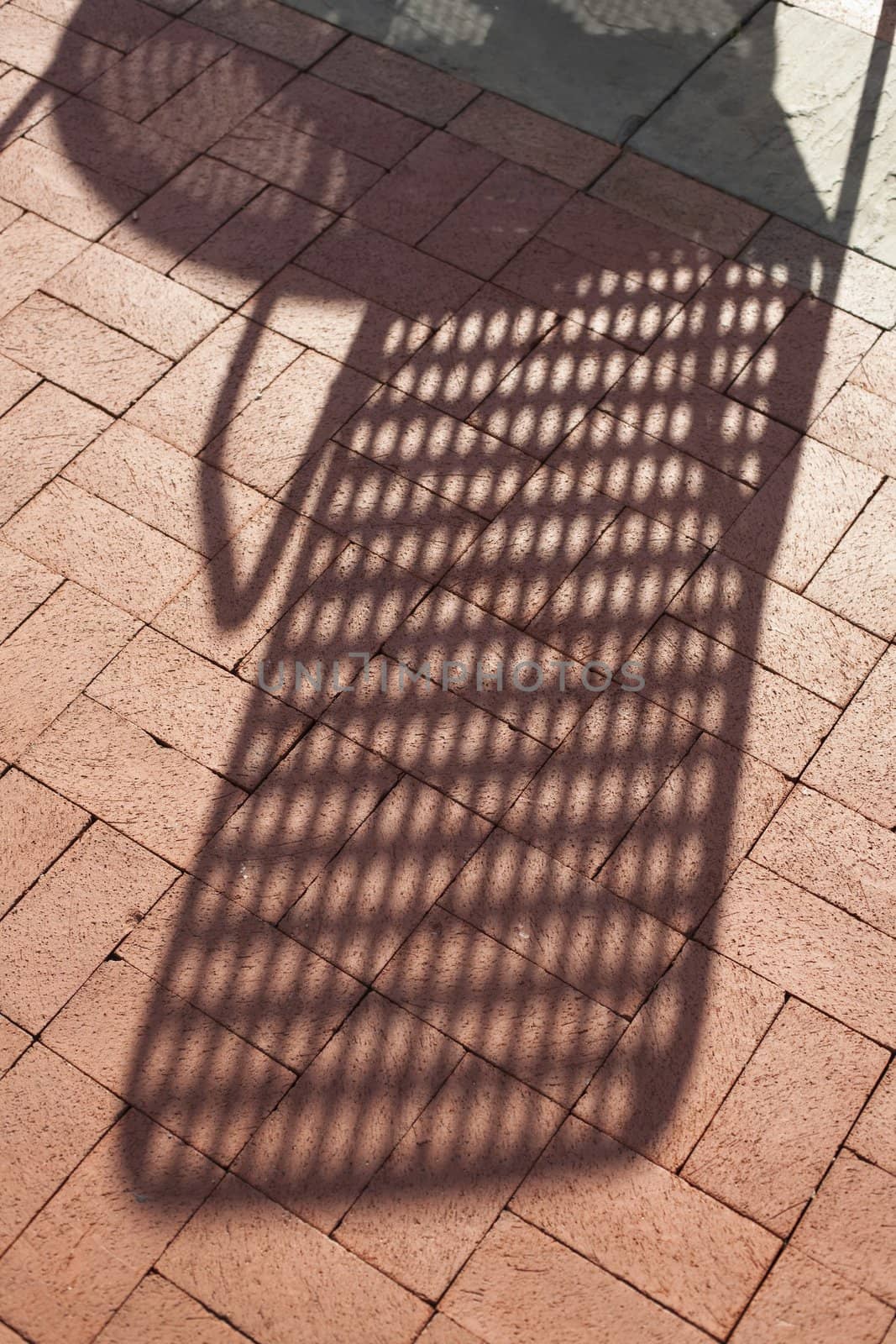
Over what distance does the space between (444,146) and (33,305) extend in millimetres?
1565

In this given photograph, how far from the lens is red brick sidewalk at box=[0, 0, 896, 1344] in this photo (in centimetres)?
288

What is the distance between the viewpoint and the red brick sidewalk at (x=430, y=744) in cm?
288

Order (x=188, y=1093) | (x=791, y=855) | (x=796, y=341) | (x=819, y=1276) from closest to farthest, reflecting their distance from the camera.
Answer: (x=819, y=1276) → (x=188, y=1093) → (x=791, y=855) → (x=796, y=341)

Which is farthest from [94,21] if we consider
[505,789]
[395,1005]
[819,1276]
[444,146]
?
[819,1276]

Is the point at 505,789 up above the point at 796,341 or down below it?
below

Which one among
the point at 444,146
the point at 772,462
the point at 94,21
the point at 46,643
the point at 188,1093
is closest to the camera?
the point at 188,1093

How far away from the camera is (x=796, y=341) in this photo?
435 cm

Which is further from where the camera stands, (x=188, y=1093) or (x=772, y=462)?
(x=772, y=462)

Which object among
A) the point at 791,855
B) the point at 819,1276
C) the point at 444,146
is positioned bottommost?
the point at 819,1276

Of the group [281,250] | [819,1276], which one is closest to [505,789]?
[819,1276]

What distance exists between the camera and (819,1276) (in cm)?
284

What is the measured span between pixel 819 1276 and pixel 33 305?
11.8ft

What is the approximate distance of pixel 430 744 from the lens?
11.5 ft

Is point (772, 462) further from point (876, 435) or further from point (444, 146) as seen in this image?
point (444, 146)
